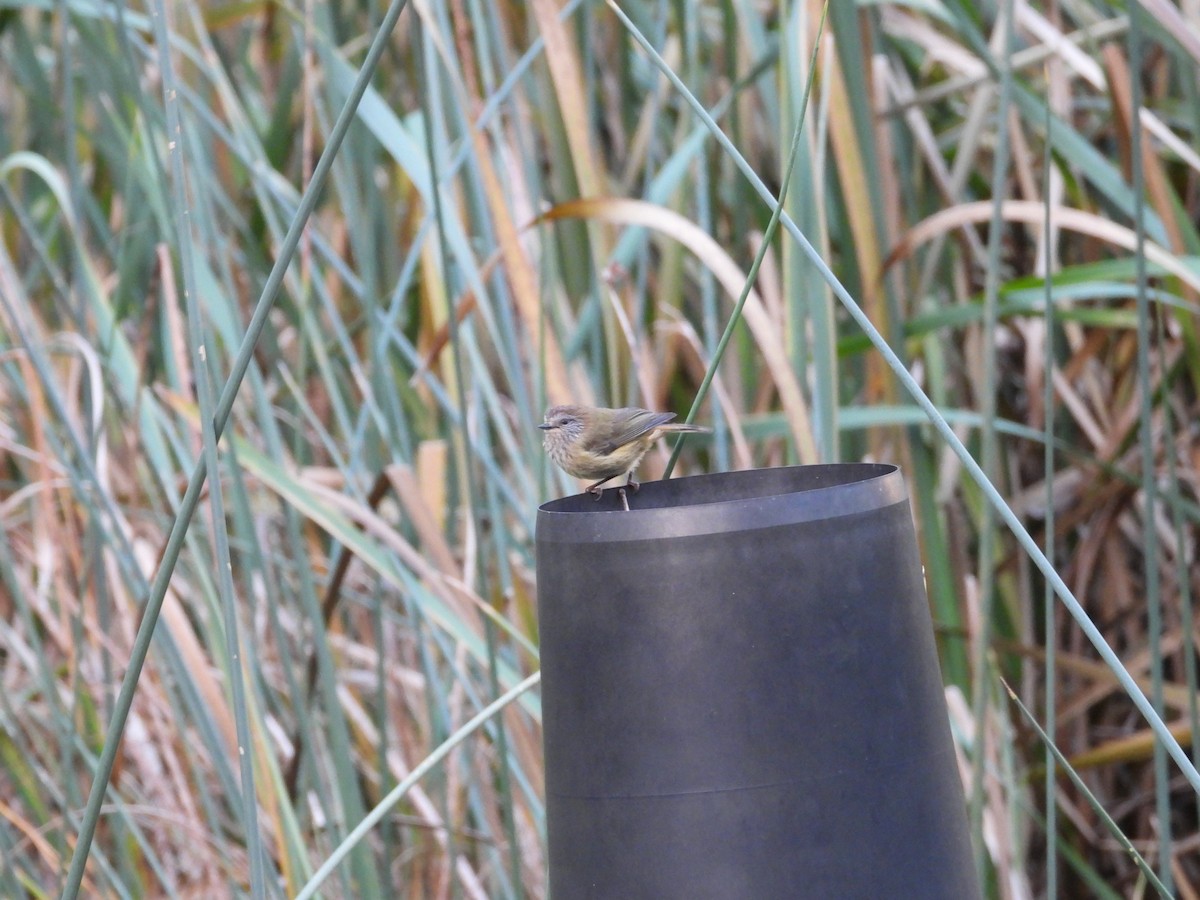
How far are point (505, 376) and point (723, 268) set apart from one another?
623mm

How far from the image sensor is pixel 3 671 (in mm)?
2100

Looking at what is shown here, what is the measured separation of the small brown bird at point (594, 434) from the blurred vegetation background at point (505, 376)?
0.04 meters

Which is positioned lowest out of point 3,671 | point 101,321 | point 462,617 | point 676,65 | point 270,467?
point 3,671

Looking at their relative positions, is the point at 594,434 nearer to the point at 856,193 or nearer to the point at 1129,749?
the point at 856,193

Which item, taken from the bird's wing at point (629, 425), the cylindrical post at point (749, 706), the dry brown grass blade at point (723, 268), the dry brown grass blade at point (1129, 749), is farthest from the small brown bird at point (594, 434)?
the dry brown grass blade at point (1129, 749)

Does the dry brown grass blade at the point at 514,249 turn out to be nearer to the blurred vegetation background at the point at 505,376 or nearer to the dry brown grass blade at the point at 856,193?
the blurred vegetation background at the point at 505,376

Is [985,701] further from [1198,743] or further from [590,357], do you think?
[590,357]

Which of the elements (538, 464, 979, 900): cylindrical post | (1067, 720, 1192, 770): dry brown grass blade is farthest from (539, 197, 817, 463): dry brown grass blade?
(1067, 720, 1192, 770): dry brown grass blade

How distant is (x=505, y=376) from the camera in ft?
5.88

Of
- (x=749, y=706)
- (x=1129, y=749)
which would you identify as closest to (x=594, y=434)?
(x=749, y=706)

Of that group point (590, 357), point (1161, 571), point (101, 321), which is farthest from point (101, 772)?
point (1161, 571)

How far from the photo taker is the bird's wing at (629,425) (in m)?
1.30

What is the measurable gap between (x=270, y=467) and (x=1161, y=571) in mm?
1314

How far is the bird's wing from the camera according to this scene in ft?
4.27
